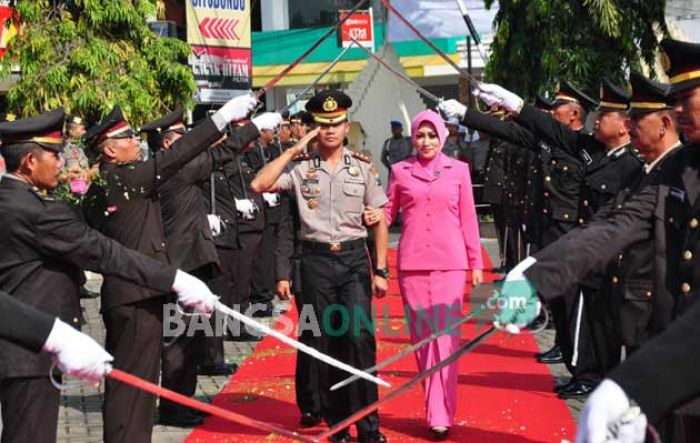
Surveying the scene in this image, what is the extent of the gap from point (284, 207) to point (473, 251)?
135 cm

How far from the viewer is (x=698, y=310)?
370 cm

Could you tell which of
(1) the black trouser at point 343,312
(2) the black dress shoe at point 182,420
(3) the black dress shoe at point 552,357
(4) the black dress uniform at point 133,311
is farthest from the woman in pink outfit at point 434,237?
(3) the black dress shoe at point 552,357

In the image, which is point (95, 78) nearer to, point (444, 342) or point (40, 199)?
point (444, 342)

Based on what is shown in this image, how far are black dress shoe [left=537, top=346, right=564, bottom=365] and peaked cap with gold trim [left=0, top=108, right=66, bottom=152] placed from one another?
5.69 meters

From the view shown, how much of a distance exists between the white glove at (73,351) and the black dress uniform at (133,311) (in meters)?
2.03

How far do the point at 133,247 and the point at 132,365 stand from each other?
0.78 m

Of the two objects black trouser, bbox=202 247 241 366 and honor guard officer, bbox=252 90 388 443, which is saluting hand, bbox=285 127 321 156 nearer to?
honor guard officer, bbox=252 90 388 443

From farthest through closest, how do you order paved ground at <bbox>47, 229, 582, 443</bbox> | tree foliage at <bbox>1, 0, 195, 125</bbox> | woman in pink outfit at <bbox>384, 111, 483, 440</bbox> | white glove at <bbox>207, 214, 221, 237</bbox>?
tree foliage at <bbox>1, 0, 195, 125</bbox>, white glove at <bbox>207, 214, 221, 237</bbox>, woman in pink outfit at <bbox>384, 111, 483, 440</bbox>, paved ground at <bbox>47, 229, 582, 443</bbox>

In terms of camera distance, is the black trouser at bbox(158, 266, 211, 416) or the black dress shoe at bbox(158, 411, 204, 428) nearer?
the black dress shoe at bbox(158, 411, 204, 428)

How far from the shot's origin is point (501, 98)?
350 inches

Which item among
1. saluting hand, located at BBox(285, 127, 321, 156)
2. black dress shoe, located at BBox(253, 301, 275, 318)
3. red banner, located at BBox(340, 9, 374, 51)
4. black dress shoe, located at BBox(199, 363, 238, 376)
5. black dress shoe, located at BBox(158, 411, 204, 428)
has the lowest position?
black dress shoe, located at BBox(253, 301, 275, 318)

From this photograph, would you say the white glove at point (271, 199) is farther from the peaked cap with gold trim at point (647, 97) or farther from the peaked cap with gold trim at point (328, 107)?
the peaked cap with gold trim at point (647, 97)

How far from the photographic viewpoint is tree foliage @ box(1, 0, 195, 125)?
631 inches

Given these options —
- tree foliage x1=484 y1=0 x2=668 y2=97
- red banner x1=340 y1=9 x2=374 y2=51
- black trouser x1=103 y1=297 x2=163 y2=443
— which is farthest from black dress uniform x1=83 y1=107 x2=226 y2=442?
red banner x1=340 y1=9 x2=374 y2=51
